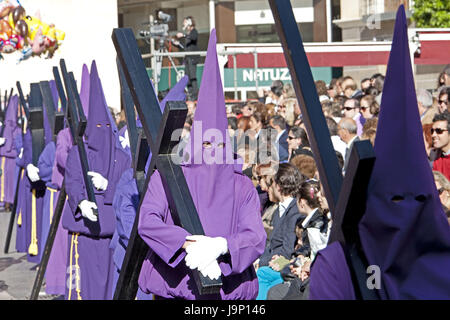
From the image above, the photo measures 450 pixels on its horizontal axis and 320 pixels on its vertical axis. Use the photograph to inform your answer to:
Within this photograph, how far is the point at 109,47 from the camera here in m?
20.2

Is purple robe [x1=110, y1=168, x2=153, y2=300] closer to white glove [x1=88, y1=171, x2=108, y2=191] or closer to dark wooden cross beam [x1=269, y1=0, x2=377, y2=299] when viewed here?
white glove [x1=88, y1=171, x2=108, y2=191]

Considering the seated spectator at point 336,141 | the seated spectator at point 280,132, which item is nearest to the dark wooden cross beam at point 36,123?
the seated spectator at point 280,132

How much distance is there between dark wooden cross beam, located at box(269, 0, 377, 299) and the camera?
2.71m

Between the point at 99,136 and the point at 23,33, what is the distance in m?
10.7

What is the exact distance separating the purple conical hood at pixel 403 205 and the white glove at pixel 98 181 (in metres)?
4.10

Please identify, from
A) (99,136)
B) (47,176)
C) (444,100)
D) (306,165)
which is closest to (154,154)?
(99,136)

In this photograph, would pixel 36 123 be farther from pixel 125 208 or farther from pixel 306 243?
pixel 306 243

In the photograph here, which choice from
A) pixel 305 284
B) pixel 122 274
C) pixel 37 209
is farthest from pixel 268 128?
pixel 122 274

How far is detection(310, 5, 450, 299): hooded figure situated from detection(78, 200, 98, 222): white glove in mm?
3977

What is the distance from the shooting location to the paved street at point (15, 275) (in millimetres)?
8227

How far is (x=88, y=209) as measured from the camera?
6621 mm

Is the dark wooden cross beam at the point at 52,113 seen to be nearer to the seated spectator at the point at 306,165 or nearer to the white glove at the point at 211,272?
the seated spectator at the point at 306,165

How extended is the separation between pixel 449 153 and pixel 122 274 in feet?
9.37

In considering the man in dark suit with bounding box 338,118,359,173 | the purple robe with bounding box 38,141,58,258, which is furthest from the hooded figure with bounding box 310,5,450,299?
the purple robe with bounding box 38,141,58,258
